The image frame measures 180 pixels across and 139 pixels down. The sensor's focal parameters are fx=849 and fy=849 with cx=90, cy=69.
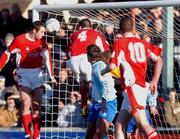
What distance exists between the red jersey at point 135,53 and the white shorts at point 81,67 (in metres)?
2.55

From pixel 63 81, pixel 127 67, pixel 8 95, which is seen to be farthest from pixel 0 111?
pixel 127 67

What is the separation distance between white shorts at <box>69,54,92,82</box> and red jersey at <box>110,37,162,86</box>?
255 cm

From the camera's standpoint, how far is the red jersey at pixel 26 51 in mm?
13883

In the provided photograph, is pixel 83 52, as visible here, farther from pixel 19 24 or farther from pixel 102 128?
pixel 19 24

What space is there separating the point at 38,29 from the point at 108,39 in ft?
4.96

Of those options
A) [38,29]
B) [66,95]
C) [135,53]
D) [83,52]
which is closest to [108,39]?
[83,52]

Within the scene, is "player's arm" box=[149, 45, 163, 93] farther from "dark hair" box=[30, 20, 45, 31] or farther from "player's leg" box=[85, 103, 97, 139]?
"dark hair" box=[30, 20, 45, 31]

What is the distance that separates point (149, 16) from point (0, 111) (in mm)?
3639

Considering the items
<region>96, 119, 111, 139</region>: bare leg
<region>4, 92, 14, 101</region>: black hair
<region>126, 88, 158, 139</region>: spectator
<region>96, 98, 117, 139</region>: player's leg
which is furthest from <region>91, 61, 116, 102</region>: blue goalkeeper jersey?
<region>4, 92, 14, 101</region>: black hair

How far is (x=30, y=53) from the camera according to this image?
1390 centimetres

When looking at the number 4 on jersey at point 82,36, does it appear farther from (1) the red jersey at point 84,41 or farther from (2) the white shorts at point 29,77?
(2) the white shorts at point 29,77

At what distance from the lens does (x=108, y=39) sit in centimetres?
1472

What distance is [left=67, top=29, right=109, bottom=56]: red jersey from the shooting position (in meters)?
13.8

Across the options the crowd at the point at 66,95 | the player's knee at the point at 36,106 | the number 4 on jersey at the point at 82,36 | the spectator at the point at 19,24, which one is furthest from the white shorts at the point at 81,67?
the spectator at the point at 19,24
